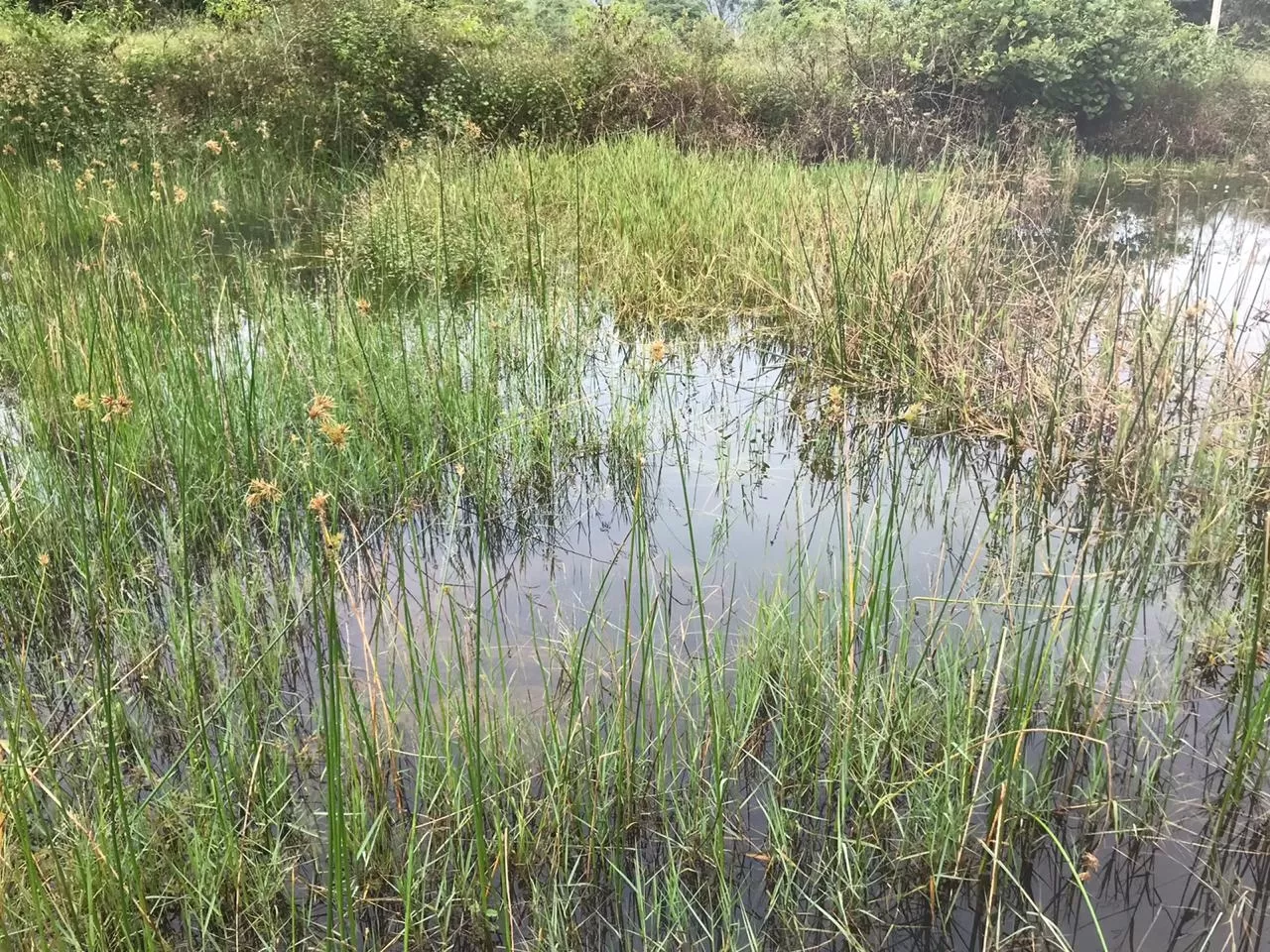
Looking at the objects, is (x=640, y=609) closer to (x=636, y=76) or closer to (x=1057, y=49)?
(x=636, y=76)

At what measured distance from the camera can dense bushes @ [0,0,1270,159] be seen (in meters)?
7.11

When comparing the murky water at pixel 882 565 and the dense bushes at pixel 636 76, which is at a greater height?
the dense bushes at pixel 636 76

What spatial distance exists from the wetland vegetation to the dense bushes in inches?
128

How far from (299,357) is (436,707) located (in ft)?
5.38

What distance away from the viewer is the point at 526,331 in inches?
138

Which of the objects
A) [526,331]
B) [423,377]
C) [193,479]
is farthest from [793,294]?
[193,479]

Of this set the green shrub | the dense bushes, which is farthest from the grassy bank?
the green shrub

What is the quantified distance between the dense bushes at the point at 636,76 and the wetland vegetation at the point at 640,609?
10.7 feet

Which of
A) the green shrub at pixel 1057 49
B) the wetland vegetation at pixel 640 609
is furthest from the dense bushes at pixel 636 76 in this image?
the wetland vegetation at pixel 640 609

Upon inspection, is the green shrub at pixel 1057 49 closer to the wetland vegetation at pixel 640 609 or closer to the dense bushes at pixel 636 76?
the dense bushes at pixel 636 76

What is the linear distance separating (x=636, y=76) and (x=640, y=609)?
26.3 ft

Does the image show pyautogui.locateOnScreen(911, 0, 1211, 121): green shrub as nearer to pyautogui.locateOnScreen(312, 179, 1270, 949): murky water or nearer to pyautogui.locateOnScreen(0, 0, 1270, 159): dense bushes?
pyautogui.locateOnScreen(0, 0, 1270, 159): dense bushes

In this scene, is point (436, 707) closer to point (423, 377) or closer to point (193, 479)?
point (193, 479)

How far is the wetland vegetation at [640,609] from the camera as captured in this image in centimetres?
134
